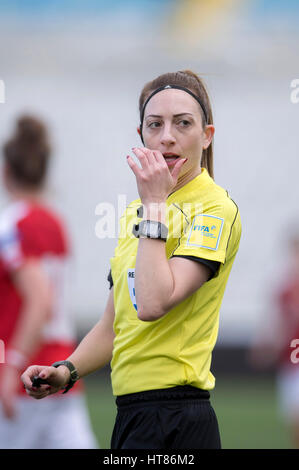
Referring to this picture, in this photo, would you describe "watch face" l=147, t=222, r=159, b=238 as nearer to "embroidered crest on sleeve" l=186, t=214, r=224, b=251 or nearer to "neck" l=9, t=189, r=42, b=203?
"embroidered crest on sleeve" l=186, t=214, r=224, b=251

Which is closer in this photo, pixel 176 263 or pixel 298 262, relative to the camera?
pixel 176 263

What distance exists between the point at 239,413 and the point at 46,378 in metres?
8.53

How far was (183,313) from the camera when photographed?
263 cm

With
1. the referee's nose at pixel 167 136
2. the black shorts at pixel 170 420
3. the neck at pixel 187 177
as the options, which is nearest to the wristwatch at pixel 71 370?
the black shorts at pixel 170 420

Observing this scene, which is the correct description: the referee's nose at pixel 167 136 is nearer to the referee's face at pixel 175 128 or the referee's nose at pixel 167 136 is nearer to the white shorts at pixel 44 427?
the referee's face at pixel 175 128

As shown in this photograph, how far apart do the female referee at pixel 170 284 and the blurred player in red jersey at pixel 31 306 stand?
1726 mm

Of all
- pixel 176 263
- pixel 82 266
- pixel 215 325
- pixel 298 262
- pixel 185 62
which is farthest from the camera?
pixel 185 62

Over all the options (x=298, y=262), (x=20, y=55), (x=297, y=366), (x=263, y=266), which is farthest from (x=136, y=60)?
(x=297, y=366)

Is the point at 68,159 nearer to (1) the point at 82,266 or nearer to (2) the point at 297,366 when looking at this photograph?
(1) the point at 82,266

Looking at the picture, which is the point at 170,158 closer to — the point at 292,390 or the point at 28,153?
the point at 28,153

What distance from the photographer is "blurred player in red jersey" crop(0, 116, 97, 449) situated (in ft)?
14.7

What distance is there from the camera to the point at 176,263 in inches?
100

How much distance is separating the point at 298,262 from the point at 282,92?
29.5ft

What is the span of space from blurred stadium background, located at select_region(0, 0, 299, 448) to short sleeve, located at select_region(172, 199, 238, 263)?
13163 mm
